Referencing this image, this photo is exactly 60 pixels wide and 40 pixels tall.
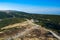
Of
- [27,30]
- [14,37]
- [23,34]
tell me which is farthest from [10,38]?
[27,30]

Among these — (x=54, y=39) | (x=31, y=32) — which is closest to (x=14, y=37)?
(x=31, y=32)

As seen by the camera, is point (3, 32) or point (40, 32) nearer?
point (3, 32)

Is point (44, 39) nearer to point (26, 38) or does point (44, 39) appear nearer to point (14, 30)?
point (26, 38)

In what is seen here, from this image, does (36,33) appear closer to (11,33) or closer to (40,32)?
Answer: (40,32)

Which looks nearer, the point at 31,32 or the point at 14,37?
the point at 14,37

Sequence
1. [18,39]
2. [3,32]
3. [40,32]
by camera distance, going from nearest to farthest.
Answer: [18,39]
[3,32]
[40,32]

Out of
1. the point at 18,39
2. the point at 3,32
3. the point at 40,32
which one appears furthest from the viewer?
the point at 40,32

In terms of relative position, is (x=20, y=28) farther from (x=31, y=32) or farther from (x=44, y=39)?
(x=44, y=39)

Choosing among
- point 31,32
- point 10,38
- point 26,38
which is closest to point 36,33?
point 31,32
